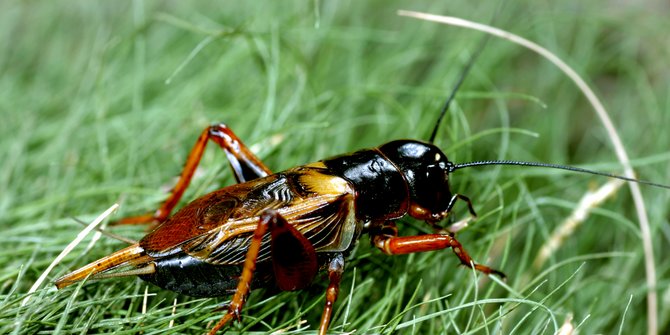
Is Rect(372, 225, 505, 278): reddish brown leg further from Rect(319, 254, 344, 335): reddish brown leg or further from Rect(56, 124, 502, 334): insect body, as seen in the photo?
Rect(319, 254, 344, 335): reddish brown leg

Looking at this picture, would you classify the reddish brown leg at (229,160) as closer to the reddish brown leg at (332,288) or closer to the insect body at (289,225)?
the insect body at (289,225)

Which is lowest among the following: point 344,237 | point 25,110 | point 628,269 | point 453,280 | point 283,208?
point 628,269

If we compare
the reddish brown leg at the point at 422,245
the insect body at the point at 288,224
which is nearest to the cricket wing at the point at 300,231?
the insect body at the point at 288,224

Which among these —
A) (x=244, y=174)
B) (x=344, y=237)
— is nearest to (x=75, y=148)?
(x=244, y=174)

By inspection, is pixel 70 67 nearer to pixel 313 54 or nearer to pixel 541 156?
pixel 313 54

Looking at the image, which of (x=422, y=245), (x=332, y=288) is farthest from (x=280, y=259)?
(x=422, y=245)

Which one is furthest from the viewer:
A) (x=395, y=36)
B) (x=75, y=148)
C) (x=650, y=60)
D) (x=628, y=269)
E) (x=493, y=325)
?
(x=650, y=60)

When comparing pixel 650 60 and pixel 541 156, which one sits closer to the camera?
pixel 541 156
